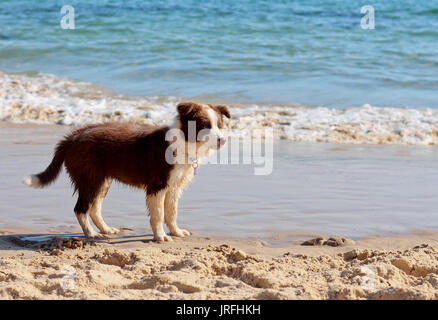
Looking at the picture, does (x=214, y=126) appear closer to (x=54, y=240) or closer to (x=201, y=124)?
(x=201, y=124)

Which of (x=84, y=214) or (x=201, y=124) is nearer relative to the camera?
(x=201, y=124)

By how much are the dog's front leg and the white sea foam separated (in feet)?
15.4

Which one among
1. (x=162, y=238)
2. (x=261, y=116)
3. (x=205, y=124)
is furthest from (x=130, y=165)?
(x=261, y=116)

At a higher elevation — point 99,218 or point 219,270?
point 99,218

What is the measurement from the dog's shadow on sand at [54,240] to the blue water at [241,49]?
739cm

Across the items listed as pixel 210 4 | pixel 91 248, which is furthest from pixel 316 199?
pixel 210 4

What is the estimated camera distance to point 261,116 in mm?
11391

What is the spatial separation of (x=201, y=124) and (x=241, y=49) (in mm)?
13209

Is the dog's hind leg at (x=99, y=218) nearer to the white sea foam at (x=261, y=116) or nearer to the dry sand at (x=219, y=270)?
the dry sand at (x=219, y=270)

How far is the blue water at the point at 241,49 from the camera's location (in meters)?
13.9

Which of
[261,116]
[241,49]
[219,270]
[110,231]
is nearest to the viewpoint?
[219,270]

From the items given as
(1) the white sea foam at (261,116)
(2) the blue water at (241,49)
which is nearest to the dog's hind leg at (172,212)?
(1) the white sea foam at (261,116)

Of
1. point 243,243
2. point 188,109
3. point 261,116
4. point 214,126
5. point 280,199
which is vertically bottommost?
point 243,243

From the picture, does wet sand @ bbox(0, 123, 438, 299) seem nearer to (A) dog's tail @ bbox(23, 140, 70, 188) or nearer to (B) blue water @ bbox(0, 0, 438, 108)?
(A) dog's tail @ bbox(23, 140, 70, 188)
